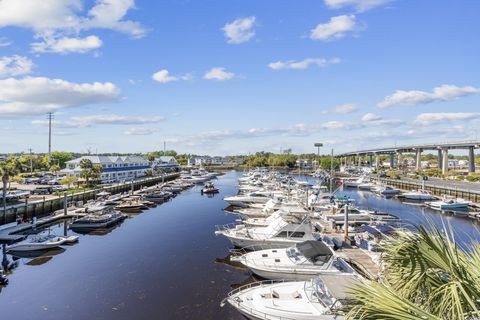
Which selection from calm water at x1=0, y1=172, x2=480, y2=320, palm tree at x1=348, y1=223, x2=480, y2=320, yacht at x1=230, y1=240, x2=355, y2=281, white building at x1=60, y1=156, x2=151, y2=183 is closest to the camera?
palm tree at x1=348, y1=223, x2=480, y2=320

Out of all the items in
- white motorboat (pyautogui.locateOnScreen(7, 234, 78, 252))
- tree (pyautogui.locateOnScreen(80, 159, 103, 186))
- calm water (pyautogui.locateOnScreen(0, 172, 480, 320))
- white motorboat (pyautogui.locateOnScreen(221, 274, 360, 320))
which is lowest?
calm water (pyautogui.locateOnScreen(0, 172, 480, 320))

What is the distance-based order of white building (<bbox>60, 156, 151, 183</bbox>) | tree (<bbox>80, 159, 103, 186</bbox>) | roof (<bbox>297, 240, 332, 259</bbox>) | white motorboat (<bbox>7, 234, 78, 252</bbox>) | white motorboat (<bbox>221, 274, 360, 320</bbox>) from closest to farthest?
white motorboat (<bbox>221, 274, 360, 320</bbox>) → roof (<bbox>297, 240, 332, 259</bbox>) → white motorboat (<bbox>7, 234, 78, 252</bbox>) → tree (<bbox>80, 159, 103, 186</bbox>) → white building (<bbox>60, 156, 151, 183</bbox>)

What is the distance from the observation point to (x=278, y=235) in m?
31.0

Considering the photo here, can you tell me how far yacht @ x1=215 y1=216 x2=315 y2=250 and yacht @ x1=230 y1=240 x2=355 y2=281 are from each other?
5659 mm

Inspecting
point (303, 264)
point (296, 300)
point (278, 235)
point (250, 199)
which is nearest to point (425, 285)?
point (296, 300)

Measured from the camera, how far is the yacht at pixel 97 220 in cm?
4362

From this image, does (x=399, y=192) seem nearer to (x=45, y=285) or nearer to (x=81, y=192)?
(x=81, y=192)

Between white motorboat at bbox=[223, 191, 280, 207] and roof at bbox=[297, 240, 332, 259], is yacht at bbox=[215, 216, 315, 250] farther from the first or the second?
white motorboat at bbox=[223, 191, 280, 207]

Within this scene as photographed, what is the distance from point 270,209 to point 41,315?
30.7 m

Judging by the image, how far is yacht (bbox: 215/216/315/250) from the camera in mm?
30562

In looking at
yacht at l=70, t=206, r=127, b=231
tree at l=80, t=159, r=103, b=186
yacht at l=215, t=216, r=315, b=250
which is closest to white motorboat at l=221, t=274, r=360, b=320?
yacht at l=215, t=216, r=315, b=250

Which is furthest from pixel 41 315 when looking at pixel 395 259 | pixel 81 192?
pixel 81 192

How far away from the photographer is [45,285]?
25.8 m

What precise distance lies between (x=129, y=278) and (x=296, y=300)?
14523 mm
